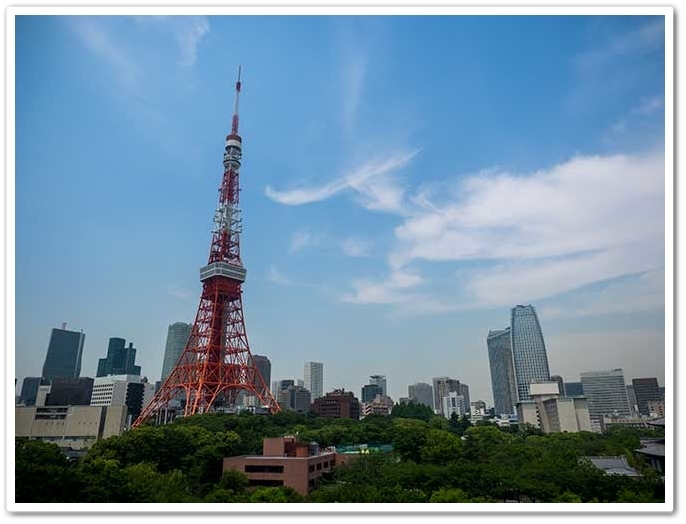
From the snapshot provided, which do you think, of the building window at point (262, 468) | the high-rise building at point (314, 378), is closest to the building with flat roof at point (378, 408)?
the high-rise building at point (314, 378)

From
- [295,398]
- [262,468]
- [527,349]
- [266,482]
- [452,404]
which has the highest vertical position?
[527,349]

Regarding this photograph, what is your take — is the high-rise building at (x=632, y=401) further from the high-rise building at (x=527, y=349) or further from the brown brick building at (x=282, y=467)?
the brown brick building at (x=282, y=467)

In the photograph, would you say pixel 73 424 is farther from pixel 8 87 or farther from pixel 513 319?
pixel 513 319

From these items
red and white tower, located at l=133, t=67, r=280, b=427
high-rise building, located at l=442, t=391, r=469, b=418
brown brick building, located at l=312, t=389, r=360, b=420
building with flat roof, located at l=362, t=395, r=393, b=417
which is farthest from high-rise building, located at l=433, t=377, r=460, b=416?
red and white tower, located at l=133, t=67, r=280, b=427

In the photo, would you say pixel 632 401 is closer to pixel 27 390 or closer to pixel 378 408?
pixel 378 408

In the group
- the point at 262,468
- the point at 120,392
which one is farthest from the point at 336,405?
the point at 262,468
